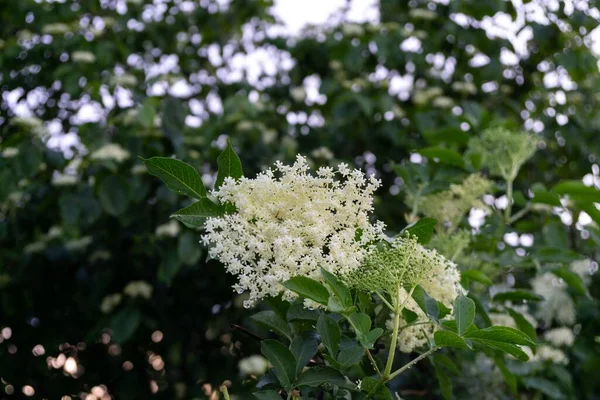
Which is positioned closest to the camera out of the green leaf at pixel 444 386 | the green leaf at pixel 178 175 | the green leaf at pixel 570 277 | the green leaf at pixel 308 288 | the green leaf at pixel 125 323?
the green leaf at pixel 308 288

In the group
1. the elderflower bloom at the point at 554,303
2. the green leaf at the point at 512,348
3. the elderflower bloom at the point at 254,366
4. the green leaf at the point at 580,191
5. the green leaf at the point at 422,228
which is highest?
the green leaf at the point at 512,348

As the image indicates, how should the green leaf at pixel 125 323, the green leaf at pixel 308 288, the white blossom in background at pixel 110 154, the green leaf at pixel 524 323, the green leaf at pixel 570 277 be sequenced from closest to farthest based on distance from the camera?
the green leaf at pixel 308 288 → the green leaf at pixel 524 323 → the green leaf at pixel 570 277 → the green leaf at pixel 125 323 → the white blossom in background at pixel 110 154

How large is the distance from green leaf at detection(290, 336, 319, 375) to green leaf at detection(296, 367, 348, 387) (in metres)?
0.01

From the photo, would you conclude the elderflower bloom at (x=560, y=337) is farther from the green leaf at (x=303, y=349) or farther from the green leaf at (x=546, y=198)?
the green leaf at (x=303, y=349)

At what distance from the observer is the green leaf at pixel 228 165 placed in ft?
2.44

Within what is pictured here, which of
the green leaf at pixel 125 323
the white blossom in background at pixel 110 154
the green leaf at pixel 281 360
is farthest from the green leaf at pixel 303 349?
the white blossom in background at pixel 110 154

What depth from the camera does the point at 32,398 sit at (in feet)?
Answer: 5.64

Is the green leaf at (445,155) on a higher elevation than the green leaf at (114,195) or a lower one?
higher

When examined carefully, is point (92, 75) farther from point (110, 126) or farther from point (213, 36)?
point (213, 36)

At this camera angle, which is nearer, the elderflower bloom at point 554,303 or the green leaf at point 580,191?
the green leaf at point 580,191

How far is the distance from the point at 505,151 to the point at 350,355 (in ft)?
2.20

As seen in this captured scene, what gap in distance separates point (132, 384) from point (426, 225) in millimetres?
1197

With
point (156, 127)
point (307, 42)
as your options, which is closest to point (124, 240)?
point (156, 127)

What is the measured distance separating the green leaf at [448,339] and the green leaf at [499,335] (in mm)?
10
